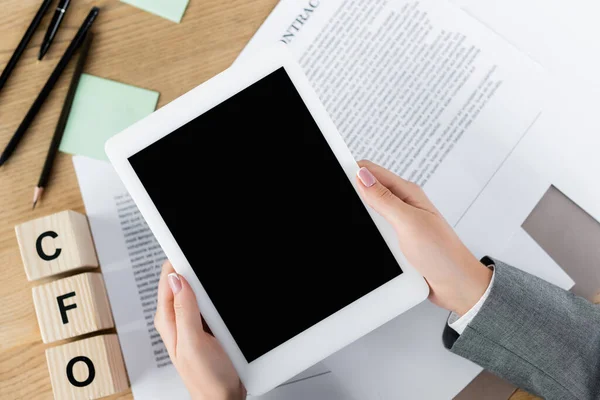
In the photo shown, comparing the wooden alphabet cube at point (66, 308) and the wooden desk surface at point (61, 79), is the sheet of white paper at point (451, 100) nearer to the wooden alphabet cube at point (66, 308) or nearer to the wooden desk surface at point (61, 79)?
the wooden desk surface at point (61, 79)

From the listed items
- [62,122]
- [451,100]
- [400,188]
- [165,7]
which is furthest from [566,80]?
[62,122]

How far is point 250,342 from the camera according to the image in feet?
1.80

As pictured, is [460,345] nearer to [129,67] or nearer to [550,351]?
[550,351]

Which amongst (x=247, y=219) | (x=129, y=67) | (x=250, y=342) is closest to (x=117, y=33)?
(x=129, y=67)

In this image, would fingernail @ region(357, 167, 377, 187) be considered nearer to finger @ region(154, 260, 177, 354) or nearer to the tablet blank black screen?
the tablet blank black screen

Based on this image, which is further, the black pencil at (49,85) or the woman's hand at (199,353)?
the black pencil at (49,85)

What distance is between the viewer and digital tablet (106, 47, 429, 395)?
54 cm

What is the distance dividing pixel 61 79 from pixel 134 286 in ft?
0.99

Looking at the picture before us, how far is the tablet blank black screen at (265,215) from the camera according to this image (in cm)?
54

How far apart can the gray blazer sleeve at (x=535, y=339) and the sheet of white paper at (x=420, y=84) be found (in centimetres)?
13

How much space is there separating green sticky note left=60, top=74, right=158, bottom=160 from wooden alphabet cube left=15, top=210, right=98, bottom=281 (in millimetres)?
103

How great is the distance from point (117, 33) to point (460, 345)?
2.02ft

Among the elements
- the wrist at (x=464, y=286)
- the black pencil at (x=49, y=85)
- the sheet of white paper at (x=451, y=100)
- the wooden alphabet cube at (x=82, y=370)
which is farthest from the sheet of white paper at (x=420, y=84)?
the wooden alphabet cube at (x=82, y=370)

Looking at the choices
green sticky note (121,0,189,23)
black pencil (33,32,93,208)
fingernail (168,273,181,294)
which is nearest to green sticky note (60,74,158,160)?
black pencil (33,32,93,208)
